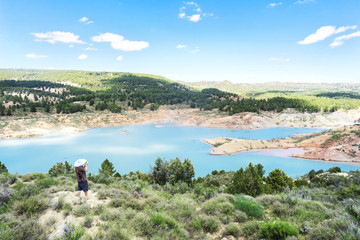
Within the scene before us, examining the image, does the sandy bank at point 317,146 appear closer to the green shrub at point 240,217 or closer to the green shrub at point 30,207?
the green shrub at point 240,217

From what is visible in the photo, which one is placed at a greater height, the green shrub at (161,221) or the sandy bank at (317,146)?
the green shrub at (161,221)

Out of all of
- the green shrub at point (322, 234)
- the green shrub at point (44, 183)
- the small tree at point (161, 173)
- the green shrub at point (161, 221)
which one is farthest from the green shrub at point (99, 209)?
the small tree at point (161, 173)

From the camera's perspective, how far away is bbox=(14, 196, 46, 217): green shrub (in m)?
6.59

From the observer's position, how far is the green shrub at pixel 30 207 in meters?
6.59

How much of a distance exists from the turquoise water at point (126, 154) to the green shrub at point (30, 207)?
20166mm

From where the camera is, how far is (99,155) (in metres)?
34.6

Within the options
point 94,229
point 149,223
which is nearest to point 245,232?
point 149,223

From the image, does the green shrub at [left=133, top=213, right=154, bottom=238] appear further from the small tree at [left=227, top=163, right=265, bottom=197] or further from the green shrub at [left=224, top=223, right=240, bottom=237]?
the small tree at [left=227, top=163, right=265, bottom=197]

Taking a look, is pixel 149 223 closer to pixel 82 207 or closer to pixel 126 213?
pixel 126 213

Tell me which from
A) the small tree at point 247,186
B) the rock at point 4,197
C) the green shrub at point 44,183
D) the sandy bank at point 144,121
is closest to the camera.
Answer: the rock at point 4,197

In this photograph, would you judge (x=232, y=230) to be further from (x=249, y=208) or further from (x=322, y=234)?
(x=322, y=234)

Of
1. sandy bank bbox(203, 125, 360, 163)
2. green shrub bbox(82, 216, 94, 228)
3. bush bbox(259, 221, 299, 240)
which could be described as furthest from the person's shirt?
sandy bank bbox(203, 125, 360, 163)

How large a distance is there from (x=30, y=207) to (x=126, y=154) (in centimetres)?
2943

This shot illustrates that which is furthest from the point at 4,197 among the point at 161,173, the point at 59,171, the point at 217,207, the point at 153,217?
the point at 161,173
